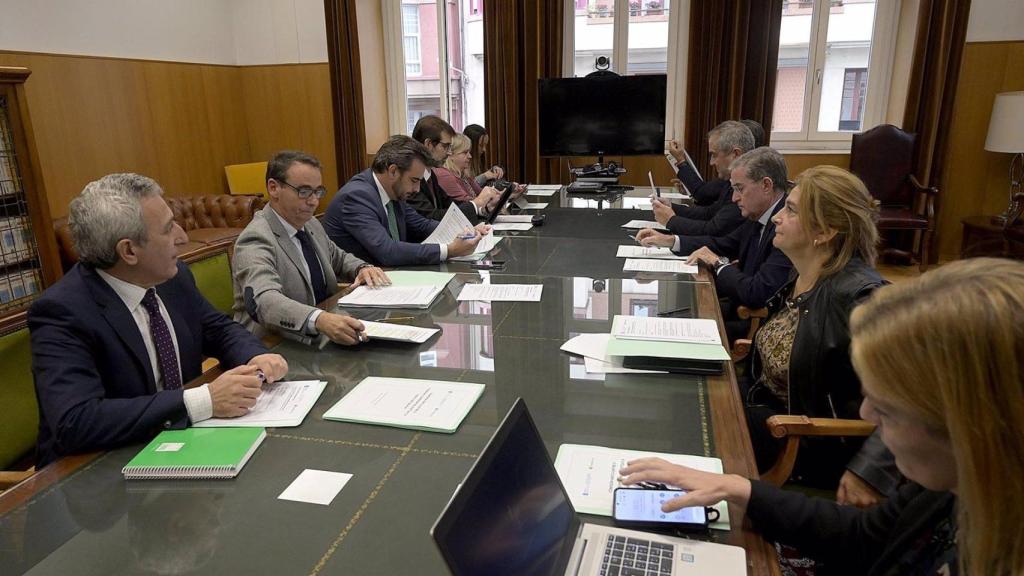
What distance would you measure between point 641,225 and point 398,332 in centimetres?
204

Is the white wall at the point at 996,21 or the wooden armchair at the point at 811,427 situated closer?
the wooden armchair at the point at 811,427

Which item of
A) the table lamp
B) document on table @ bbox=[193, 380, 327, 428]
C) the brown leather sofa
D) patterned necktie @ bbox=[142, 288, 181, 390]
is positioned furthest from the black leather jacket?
the brown leather sofa

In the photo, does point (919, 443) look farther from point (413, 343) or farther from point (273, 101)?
point (273, 101)

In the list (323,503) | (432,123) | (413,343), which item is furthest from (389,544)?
(432,123)

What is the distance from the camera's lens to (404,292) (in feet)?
7.29

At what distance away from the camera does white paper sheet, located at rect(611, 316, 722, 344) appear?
168 cm

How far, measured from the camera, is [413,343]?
5.75ft

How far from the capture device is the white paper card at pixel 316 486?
106 centimetres

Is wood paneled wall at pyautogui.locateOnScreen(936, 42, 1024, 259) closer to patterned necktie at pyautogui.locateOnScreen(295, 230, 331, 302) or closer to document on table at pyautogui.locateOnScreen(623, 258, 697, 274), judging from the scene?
document on table at pyautogui.locateOnScreen(623, 258, 697, 274)

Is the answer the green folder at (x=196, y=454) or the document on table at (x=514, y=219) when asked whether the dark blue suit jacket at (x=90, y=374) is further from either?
the document on table at (x=514, y=219)

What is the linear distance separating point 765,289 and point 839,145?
407cm

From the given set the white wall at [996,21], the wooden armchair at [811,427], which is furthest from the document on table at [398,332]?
the white wall at [996,21]

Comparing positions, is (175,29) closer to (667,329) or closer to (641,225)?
(641,225)

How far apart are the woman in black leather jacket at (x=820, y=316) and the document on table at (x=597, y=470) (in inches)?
25.1
